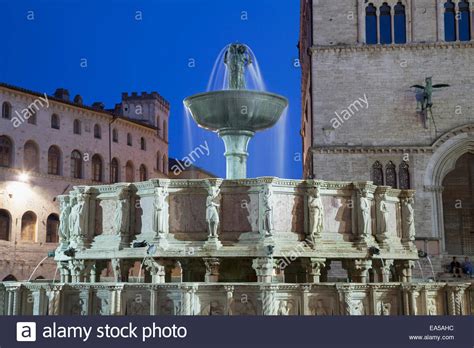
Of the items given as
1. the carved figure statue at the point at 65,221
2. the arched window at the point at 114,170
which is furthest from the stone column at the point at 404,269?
the arched window at the point at 114,170

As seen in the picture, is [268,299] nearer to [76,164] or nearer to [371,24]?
[371,24]

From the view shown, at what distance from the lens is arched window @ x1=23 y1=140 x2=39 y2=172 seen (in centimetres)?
3659

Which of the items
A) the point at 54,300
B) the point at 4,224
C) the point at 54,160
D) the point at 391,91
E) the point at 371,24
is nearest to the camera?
the point at 54,300

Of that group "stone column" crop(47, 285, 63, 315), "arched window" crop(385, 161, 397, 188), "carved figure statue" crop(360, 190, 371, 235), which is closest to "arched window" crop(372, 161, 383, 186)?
"arched window" crop(385, 161, 397, 188)

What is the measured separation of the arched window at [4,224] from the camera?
113ft

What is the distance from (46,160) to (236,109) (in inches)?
1011

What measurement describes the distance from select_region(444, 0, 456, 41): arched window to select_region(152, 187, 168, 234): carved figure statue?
65.9ft

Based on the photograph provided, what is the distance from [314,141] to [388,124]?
2934 millimetres

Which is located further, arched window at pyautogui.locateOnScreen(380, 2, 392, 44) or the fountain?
arched window at pyautogui.locateOnScreen(380, 2, 392, 44)

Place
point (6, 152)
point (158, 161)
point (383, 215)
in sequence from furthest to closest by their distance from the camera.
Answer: point (158, 161)
point (6, 152)
point (383, 215)

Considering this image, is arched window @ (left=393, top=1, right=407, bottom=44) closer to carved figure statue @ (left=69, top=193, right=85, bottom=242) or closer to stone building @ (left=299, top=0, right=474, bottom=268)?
stone building @ (left=299, top=0, right=474, bottom=268)

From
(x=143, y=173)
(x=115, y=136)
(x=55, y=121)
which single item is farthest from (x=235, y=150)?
(x=143, y=173)

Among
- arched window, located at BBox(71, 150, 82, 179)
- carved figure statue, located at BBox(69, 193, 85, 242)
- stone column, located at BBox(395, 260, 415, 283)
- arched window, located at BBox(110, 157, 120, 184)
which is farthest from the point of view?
arched window, located at BBox(110, 157, 120, 184)

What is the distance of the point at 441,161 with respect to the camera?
2780cm
